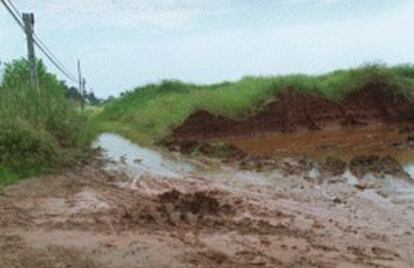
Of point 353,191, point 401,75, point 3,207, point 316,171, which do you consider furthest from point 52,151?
point 401,75

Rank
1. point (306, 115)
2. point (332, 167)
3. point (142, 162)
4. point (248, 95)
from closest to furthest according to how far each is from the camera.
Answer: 1. point (332, 167)
2. point (142, 162)
3. point (306, 115)
4. point (248, 95)

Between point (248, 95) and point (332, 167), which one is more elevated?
point (248, 95)

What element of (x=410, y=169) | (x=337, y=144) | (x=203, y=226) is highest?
(x=337, y=144)

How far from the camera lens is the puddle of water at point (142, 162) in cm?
1691

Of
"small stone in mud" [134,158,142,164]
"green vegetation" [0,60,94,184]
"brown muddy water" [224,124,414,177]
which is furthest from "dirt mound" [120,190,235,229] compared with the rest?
"small stone in mud" [134,158,142,164]

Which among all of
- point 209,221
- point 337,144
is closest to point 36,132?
point 209,221

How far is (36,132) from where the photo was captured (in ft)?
53.0

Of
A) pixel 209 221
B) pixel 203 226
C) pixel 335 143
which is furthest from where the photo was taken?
pixel 335 143

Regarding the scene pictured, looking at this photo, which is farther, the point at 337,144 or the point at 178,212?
the point at 337,144

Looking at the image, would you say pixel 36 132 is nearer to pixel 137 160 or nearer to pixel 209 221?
pixel 137 160

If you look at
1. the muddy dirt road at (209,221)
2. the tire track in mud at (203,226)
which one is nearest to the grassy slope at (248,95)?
the muddy dirt road at (209,221)

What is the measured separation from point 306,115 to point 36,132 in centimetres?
1528

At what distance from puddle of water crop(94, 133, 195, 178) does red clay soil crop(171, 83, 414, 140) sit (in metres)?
3.34

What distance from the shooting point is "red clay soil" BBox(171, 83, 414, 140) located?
27969 mm
